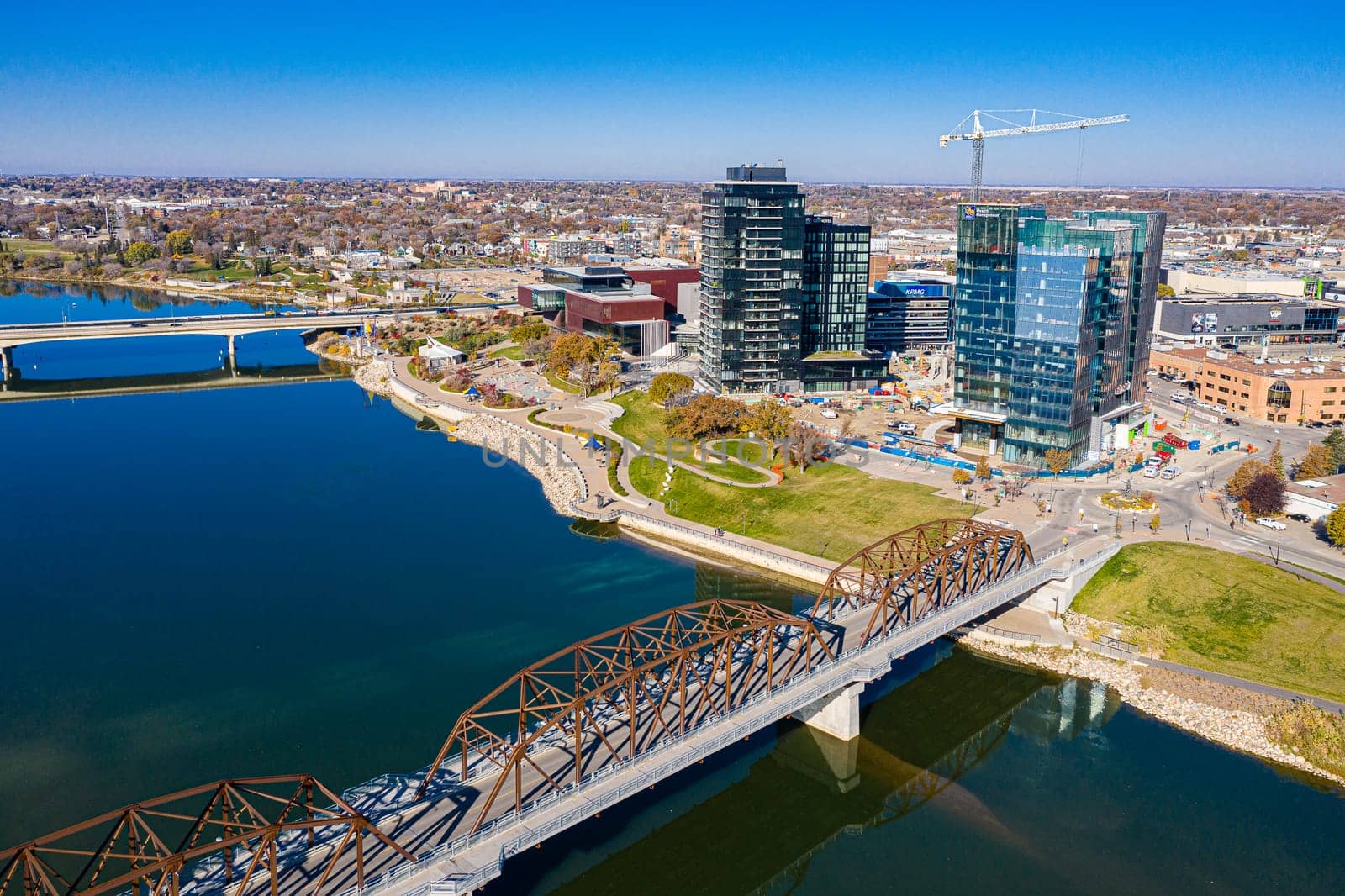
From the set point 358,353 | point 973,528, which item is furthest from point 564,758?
point 358,353

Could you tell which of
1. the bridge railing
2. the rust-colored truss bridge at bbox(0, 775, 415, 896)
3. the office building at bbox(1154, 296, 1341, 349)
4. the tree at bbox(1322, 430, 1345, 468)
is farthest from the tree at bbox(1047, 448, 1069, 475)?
the office building at bbox(1154, 296, 1341, 349)

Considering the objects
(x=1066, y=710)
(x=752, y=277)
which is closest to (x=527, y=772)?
(x=1066, y=710)

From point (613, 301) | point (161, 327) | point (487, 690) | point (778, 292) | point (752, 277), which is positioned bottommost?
point (487, 690)

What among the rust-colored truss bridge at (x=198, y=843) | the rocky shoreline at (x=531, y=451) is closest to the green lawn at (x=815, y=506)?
the rocky shoreline at (x=531, y=451)

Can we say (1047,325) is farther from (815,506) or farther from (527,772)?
(527,772)

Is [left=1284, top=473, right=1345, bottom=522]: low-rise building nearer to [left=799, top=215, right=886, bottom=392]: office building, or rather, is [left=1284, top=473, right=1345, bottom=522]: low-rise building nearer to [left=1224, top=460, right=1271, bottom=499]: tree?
[left=1224, top=460, right=1271, bottom=499]: tree

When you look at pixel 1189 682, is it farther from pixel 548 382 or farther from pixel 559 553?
pixel 548 382
